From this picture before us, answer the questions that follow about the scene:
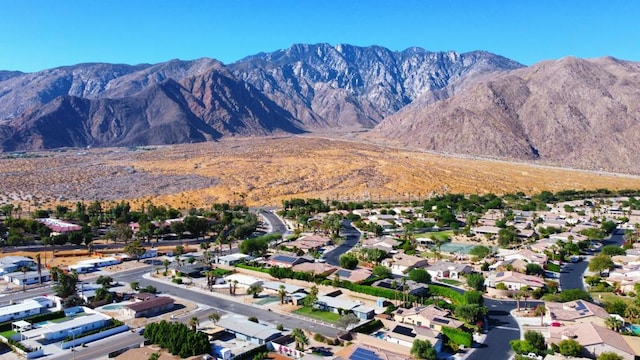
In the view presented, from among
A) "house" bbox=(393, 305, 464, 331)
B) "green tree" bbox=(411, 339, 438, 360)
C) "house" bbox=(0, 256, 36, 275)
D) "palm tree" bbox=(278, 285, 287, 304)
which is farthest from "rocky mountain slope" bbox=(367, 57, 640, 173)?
"house" bbox=(0, 256, 36, 275)

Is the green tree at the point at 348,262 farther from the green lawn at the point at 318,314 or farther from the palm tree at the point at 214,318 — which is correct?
the palm tree at the point at 214,318

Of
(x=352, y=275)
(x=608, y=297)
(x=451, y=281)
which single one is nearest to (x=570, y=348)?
(x=608, y=297)

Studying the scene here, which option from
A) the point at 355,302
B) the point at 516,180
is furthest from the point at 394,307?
the point at 516,180

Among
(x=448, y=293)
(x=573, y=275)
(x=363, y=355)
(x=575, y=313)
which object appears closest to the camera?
(x=363, y=355)

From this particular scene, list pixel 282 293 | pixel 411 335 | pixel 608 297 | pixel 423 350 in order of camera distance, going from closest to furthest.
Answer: pixel 423 350
pixel 411 335
pixel 282 293
pixel 608 297

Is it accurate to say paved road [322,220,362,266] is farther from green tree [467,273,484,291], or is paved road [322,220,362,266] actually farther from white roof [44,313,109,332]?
white roof [44,313,109,332]

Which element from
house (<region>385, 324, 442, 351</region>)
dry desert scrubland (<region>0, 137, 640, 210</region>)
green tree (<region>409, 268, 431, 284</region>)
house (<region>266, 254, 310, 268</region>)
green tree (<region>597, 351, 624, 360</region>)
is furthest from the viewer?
dry desert scrubland (<region>0, 137, 640, 210</region>)

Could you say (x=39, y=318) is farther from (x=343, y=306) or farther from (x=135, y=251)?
(x=343, y=306)
